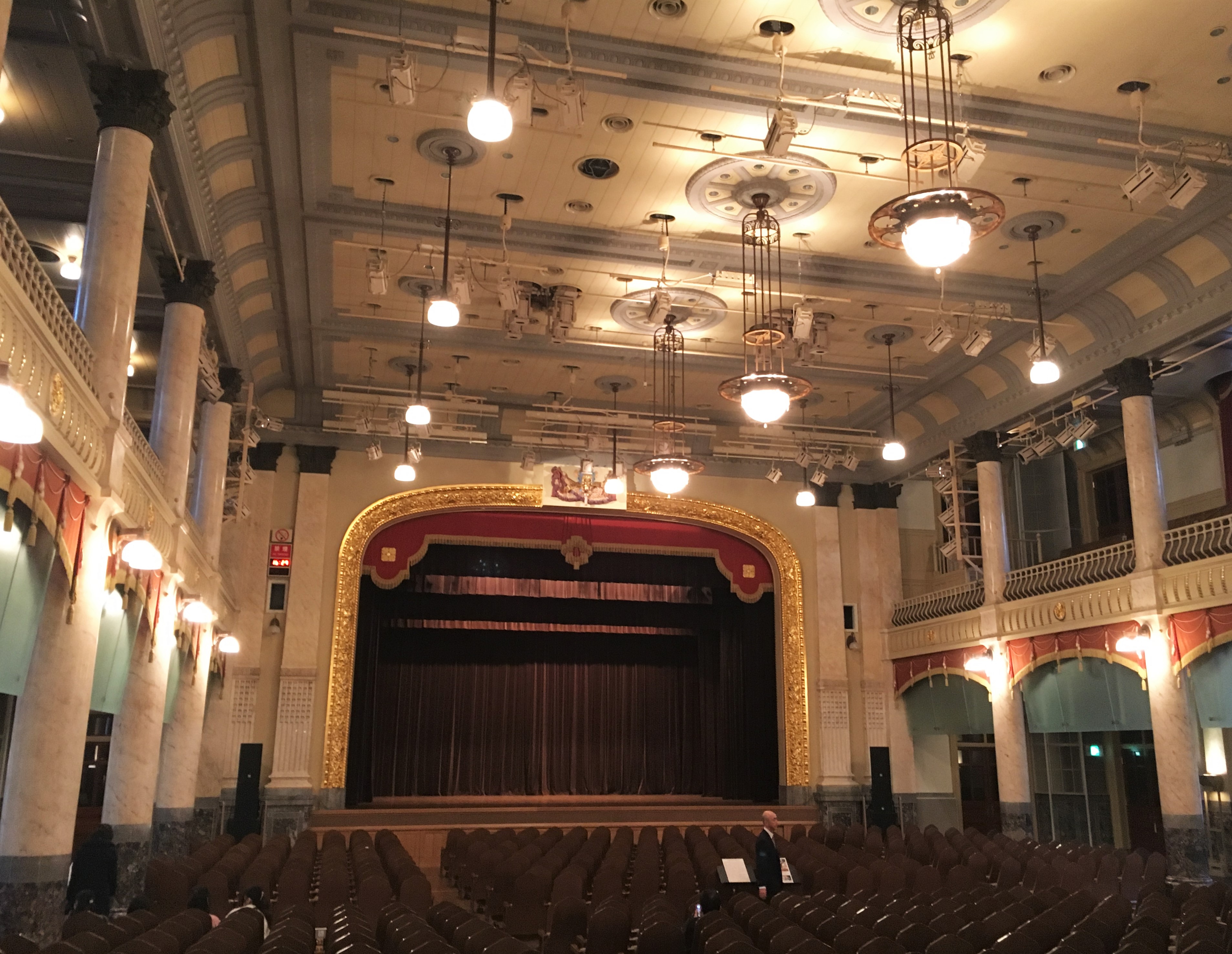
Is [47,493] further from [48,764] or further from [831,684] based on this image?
[831,684]

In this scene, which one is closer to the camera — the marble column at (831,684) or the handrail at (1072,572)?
the handrail at (1072,572)

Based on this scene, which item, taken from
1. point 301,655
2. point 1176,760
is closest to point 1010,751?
point 1176,760

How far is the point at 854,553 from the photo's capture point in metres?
19.9

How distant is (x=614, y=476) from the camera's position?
15383 mm

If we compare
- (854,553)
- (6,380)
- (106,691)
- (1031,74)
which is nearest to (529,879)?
(106,691)

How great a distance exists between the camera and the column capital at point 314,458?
17906 millimetres

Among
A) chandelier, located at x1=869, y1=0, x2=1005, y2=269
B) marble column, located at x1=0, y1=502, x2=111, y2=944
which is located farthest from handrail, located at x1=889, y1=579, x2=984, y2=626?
marble column, located at x1=0, y1=502, x2=111, y2=944

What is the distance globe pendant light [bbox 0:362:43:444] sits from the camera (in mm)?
4688

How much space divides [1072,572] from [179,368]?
1184 centimetres

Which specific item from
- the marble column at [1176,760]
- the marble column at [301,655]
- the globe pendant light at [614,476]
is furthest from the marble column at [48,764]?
the marble column at [1176,760]

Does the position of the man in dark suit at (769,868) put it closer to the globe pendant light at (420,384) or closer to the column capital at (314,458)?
the globe pendant light at (420,384)

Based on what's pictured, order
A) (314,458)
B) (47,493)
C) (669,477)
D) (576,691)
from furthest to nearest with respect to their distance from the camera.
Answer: (576,691), (314,458), (669,477), (47,493)

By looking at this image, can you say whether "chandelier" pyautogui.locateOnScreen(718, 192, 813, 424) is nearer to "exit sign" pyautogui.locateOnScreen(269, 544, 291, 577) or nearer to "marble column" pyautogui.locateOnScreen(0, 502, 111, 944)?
"marble column" pyautogui.locateOnScreen(0, 502, 111, 944)

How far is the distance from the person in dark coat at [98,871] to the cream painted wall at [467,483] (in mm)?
7661
